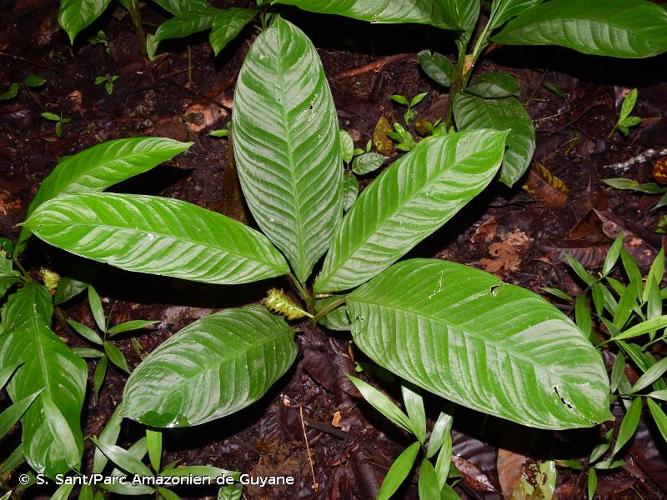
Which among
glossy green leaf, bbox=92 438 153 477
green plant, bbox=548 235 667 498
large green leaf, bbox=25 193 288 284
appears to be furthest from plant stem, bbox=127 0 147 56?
green plant, bbox=548 235 667 498

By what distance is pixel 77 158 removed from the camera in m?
1.73

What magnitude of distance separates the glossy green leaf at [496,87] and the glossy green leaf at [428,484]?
1.36 metres

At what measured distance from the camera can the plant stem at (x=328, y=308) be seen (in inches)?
71.5

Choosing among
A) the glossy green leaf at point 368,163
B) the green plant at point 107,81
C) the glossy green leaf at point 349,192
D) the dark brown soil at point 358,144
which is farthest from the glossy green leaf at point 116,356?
the green plant at point 107,81

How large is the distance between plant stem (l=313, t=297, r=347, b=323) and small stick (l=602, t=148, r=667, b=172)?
139 cm

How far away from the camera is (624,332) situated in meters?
1.68

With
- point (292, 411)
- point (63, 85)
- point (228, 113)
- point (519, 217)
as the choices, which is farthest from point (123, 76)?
point (519, 217)

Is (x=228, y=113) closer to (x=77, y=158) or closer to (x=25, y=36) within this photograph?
(x=77, y=158)

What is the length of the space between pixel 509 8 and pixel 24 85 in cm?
224

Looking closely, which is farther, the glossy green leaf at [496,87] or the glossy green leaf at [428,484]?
the glossy green leaf at [496,87]

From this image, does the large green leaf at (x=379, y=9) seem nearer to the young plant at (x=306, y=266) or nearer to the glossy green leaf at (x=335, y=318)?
the young plant at (x=306, y=266)

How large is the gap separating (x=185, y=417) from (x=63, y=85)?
1976 mm

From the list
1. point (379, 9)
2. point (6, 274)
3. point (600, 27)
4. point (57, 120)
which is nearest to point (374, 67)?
point (379, 9)

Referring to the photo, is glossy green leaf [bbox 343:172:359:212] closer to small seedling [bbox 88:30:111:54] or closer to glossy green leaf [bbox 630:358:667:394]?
glossy green leaf [bbox 630:358:667:394]
